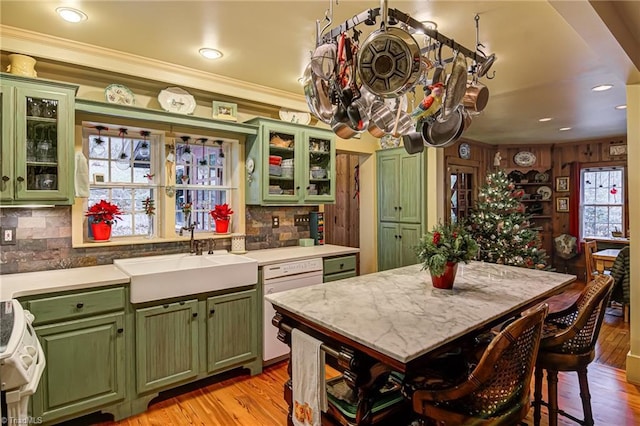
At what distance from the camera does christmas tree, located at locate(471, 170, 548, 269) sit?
519 cm

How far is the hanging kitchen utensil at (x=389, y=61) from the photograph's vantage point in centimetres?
164

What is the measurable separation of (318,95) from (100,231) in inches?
80.6

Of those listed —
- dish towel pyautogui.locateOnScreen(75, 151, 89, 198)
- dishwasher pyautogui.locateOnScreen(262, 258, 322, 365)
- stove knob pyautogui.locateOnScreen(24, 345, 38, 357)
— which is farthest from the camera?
dishwasher pyautogui.locateOnScreen(262, 258, 322, 365)

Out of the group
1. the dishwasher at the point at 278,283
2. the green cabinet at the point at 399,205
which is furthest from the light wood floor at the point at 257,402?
the green cabinet at the point at 399,205

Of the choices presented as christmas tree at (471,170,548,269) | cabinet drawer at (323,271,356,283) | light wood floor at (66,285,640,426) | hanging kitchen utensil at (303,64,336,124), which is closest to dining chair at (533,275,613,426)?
light wood floor at (66,285,640,426)

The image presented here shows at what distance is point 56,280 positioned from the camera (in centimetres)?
229

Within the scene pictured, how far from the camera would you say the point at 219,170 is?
11.9 feet

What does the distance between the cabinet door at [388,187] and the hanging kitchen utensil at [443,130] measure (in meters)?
2.20

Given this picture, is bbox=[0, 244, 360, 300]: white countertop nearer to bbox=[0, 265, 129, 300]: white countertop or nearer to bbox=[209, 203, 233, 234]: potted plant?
bbox=[0, 265, 129, 300]: white countertop

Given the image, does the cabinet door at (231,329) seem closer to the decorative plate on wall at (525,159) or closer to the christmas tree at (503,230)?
the christmas tree at (503,230)

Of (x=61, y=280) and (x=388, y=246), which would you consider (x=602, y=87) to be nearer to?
(x=388, y=246)

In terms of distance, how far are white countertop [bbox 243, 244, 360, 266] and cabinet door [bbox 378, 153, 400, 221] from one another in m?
1.26

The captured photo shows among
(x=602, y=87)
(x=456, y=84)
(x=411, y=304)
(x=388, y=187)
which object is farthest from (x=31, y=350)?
(x=602, y=87)

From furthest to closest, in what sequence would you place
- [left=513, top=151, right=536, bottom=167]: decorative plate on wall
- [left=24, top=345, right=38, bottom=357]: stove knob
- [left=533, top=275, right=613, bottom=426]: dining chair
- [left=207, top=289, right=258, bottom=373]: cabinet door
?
[left=513, top=151, right=536, bottom=167]: decorative plate on wall < [left=207, top=289, right=258, bottom=373]: cabinet door < [left=533, top=275, right=613, bottom=426]: dining chair < [left=24, top=345, right=38, bottom=357]: stove knob
